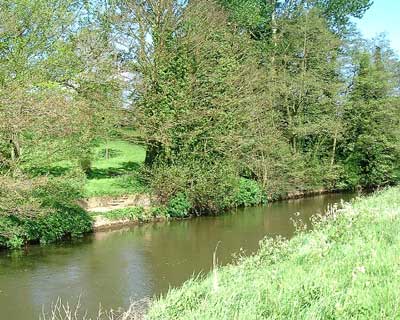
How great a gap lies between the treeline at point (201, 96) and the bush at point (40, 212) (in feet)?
0.38

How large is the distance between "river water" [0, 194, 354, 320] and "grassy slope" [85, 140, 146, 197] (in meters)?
2.18

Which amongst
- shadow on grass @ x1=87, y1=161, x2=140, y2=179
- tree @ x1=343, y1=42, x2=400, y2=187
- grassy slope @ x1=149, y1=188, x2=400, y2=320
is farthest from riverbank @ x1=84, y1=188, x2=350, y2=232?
tree @ x1=343, y1=42, x2=400, y2=187

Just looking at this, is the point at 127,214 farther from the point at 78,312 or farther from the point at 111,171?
the point at 78,312

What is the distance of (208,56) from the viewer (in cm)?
2395

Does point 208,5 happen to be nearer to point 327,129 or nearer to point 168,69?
point 168,69

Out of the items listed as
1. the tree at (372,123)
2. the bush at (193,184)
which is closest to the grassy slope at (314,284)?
the bush at (193,184)

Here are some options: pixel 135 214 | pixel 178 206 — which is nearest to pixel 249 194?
pixel 178 206

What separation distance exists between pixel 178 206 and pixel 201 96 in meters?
5.45

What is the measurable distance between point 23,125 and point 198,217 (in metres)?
11.0

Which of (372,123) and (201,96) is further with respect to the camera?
(372,123)

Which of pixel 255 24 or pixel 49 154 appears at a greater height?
→ pixel 255 24

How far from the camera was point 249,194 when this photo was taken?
2606cm

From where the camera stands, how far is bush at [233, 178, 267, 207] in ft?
83.6

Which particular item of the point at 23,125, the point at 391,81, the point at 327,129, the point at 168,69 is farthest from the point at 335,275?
the point at 391,81
